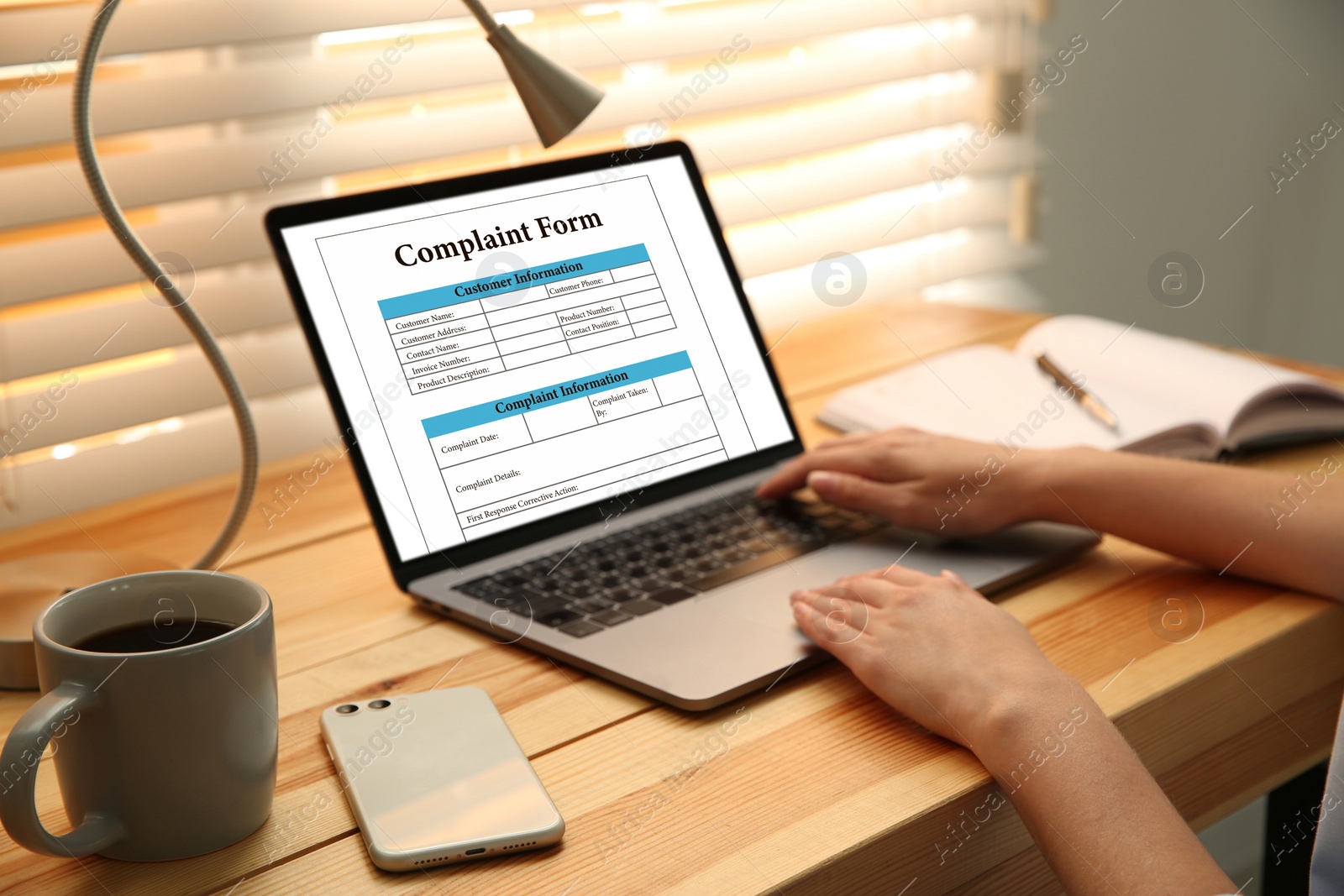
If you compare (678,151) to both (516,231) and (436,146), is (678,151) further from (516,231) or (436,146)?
(436,146)

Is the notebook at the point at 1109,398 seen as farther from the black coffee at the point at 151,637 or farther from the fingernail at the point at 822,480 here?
the black coffee at the point at 151,637

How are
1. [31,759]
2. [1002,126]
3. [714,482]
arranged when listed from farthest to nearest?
[1002,126], [714,482], [31,759]

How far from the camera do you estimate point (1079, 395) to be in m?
1.04

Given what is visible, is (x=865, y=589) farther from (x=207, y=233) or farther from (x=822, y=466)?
(x=207, y=233)

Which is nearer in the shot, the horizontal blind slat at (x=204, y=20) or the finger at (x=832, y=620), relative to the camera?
the finger at (x=832, y=620)

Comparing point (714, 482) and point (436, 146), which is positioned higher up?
point (436, 146)

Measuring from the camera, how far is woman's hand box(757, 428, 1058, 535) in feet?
2.64

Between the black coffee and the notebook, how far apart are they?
0.58m

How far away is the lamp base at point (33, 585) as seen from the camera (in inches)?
26.3

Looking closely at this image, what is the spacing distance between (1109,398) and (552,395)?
549 millimetres

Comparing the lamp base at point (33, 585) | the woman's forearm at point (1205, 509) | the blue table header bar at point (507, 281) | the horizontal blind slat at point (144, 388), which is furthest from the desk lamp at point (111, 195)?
the woman's forearm at point (1205, 509)

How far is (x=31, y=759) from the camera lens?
A: 45 cm

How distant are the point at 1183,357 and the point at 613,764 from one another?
2.54 ft

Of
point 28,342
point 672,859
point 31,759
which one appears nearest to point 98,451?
point 28,342
